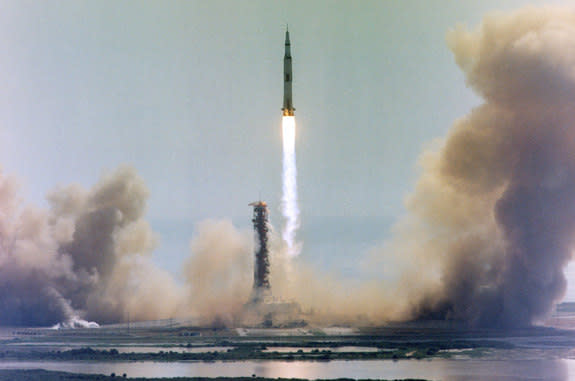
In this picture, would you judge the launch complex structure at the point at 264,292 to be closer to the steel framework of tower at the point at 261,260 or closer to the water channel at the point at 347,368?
the steel framework of tower at the point at 261,260

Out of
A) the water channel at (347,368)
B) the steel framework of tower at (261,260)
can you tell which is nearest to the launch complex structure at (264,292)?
the steel framework of tower at (261,260)

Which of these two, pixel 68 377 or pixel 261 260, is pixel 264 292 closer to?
pixel 261 260

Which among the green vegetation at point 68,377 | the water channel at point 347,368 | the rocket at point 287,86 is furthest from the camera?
the rocket at point 287,86

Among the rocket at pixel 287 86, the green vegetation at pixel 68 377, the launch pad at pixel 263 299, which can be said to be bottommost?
the green vegetation at pixel 68 377

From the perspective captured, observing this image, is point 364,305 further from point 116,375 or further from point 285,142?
point 116,375

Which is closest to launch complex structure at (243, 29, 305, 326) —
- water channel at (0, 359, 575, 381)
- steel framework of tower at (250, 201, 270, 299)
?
steel framework of tower at (250, 201, 270, 299)

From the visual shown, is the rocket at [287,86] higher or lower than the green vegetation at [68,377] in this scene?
higher

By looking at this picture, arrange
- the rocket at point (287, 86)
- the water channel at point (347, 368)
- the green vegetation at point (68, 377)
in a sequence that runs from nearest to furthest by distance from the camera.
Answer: the green vegetation at point (68, 377), the water channel at point (347, 368), the rocket at point (287, 86)

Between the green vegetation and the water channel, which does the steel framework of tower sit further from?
the green vegetation

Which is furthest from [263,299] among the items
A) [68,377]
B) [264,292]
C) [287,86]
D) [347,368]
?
[68,377]

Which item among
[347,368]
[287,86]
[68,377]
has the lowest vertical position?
[68,377]

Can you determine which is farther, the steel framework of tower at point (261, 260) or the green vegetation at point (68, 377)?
the steel framework of tower at point (261, 260)

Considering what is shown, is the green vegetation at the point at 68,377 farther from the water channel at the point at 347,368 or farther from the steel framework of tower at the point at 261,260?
the steel framework of tower at the point at 261,260

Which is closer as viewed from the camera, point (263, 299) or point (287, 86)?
point (287, 86)
